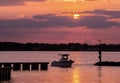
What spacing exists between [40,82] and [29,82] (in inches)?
66.3

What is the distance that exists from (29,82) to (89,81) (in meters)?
8.75

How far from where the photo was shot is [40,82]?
64.9m

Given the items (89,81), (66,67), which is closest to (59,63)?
(66,67)

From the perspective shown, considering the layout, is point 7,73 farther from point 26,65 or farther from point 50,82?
point 26,65

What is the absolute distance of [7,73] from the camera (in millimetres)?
66188

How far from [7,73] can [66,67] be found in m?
44.8

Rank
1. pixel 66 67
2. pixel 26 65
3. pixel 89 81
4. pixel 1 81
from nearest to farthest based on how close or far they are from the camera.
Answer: pixel 1 81 < pixel 89 81 < pixel 26 65 < pixel 66 67

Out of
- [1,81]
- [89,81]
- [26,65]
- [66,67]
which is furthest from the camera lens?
[66,67]

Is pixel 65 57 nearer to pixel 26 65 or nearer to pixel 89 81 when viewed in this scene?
pixel 26 65

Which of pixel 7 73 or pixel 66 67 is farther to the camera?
pixel 66 67

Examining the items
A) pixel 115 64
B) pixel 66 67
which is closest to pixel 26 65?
pixel 66 67

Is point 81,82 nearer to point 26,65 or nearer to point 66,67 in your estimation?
point 26,65

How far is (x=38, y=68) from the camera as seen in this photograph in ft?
319

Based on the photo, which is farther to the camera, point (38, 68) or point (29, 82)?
point (38, 68)
